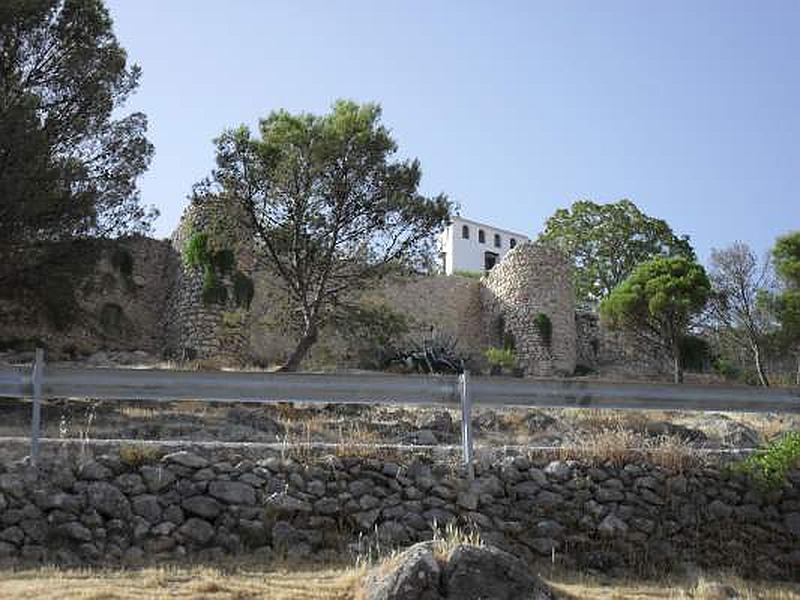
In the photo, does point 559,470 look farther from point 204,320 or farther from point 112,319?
point 112,319

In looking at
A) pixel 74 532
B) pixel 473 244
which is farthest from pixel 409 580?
pixel 473 244

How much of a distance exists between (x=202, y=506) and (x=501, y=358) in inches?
800

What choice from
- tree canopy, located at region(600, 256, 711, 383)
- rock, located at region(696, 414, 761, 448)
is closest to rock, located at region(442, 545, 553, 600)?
rock, located at region(696, 414, 761, 448)

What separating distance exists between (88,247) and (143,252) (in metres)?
10.6

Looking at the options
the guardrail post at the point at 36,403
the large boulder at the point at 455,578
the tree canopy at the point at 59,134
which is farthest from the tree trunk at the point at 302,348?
the large boulder at the point at 455,578

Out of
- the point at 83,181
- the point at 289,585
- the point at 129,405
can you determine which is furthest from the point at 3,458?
the point at 83,181

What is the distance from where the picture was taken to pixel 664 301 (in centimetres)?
2719

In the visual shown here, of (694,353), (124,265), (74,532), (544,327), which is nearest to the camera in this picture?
(74,532)

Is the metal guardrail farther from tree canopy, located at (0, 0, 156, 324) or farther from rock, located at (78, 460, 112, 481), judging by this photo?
tree canopy, located at (0, 0, 156, 324)

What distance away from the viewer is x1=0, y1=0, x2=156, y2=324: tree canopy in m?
14.3

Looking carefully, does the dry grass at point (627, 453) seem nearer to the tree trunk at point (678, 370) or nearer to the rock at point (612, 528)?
the rock at point (612, 528)

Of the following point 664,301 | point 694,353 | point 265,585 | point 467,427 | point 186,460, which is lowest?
point 265,585

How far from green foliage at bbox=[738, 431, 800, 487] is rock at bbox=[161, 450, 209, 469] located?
479 cm

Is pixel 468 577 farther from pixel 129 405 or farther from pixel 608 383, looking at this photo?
pixel 129 405
